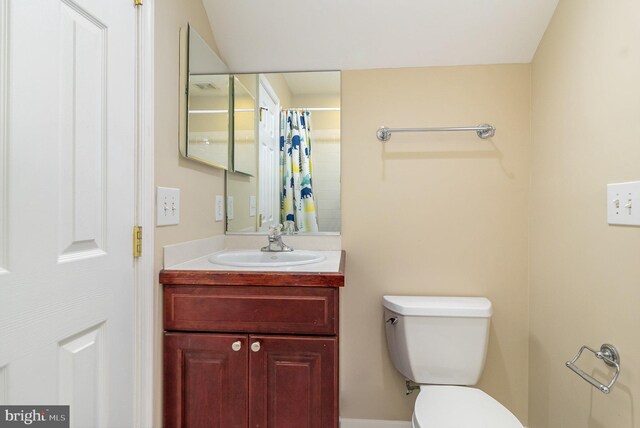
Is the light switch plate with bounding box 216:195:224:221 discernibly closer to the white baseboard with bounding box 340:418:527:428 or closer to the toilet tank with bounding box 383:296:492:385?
the toilet tank with bounding box 383:296:492:385

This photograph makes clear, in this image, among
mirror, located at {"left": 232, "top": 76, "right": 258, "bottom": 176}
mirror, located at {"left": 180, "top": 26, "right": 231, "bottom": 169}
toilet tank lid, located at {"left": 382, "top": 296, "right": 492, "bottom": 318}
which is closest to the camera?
mirror, located at {"left": 180, "top": 26, "right": 231, "bottom": 169}

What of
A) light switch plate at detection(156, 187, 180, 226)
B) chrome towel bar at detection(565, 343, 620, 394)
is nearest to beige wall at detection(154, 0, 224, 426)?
light switch plate at detection(156, 187, 180, 226)

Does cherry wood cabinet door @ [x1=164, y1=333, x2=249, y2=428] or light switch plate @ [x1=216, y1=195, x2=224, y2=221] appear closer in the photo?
cherry wood cabinet door @ [x1=164, y1=333, x2=249, y2=428]

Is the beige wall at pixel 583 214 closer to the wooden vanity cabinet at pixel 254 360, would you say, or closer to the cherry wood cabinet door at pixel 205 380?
the wooden vanity cabinet at pixel 254 360

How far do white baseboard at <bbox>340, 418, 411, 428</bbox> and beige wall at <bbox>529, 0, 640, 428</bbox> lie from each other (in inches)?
24.1

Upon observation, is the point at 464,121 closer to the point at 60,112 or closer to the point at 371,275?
the point at 371,275

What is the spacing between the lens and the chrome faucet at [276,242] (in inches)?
61.9

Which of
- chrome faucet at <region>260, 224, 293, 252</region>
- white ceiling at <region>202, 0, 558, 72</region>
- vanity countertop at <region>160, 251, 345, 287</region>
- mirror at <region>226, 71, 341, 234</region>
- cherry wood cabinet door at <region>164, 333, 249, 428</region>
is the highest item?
white ceiling at <region>202, 0, 558, 72</region>

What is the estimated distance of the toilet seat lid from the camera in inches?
43.4

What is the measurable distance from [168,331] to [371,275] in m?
0.95

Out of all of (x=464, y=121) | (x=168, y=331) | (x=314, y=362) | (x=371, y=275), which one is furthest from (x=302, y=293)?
(x=464, y=121)

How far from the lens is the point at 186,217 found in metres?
1.32

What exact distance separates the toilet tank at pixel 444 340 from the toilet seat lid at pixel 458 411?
Result: 0.44 feet

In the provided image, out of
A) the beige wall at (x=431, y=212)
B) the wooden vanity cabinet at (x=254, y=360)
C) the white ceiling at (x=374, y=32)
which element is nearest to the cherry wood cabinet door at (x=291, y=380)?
the wooden vanity cabinet at (x=254, y=360)
